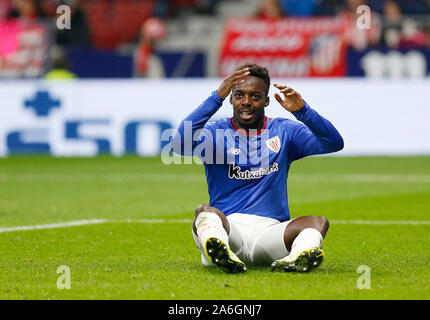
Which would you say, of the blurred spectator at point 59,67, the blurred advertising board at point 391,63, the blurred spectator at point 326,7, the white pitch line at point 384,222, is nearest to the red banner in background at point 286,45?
the blurred advertising board at point 391,63

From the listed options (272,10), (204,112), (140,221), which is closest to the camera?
(204,112)

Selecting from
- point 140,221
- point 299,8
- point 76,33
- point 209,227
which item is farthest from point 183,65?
point 209,227

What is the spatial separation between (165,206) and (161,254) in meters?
3.98

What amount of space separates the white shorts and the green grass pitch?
0.38ft

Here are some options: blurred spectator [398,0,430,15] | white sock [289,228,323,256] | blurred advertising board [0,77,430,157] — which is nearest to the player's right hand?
white sock [289,228,323,256]

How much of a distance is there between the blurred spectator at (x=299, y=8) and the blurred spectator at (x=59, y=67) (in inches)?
207

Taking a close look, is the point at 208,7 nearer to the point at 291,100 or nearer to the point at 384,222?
the point at 384,222

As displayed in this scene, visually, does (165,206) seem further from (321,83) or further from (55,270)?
(321,83)

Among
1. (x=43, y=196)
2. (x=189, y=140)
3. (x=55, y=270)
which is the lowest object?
(x=43, y=196)

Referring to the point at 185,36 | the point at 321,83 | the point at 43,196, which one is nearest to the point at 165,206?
the point at 43,196

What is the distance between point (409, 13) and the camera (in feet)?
73.8

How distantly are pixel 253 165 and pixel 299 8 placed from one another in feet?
55.2

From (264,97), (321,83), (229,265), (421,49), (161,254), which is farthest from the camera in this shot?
(421,49)

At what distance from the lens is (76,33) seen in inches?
932
